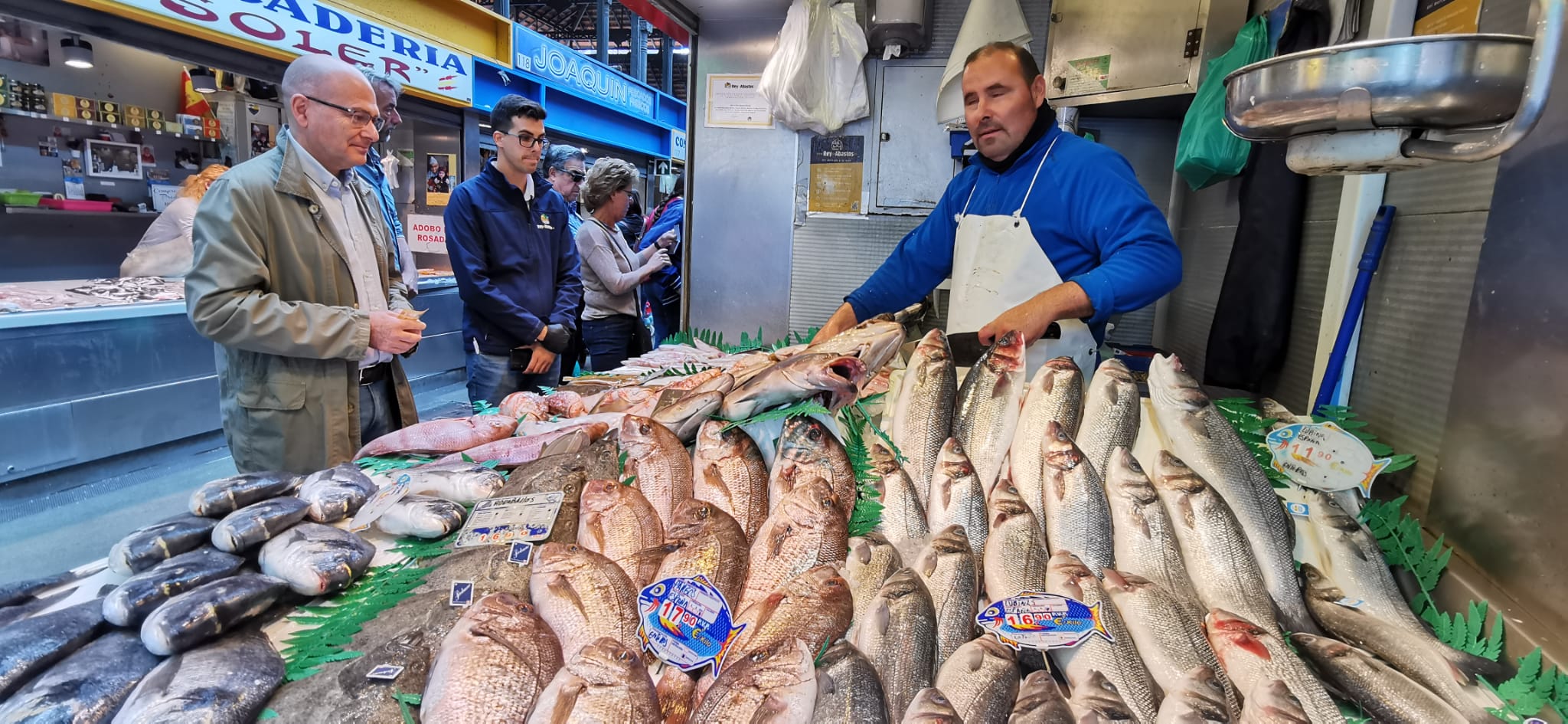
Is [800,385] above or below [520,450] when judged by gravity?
above

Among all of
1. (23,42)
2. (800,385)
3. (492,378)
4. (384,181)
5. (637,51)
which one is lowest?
(492,378)

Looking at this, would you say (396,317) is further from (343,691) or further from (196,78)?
(196,78)

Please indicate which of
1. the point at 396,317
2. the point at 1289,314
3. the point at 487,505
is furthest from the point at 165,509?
the point at 1289,314

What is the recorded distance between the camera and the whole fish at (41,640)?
121 centimetres

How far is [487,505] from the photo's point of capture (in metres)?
1.85

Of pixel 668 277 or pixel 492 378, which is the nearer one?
pixel 492 378

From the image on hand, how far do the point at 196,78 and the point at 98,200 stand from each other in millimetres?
1233

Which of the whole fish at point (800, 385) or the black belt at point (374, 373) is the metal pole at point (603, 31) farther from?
the whole fish at point (800, 385)

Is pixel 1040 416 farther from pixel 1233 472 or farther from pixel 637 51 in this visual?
pixel 637 51

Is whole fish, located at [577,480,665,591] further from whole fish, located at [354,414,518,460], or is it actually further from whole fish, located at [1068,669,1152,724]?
whole fish, located at [1068,669,1152,724]

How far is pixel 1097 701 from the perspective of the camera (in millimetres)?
1268

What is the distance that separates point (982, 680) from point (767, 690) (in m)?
0.40

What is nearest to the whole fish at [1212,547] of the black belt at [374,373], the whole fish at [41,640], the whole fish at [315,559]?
the whole fish at [315,559]

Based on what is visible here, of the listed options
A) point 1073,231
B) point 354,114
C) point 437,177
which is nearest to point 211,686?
point 354,114
